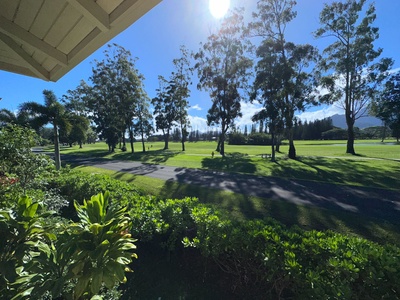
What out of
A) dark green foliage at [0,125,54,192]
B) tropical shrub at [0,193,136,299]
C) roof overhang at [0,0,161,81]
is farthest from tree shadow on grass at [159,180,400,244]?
dark green foliage at [0,125,54,192]

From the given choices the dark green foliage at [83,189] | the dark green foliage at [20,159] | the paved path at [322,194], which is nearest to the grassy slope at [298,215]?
the paved path at [322,194]

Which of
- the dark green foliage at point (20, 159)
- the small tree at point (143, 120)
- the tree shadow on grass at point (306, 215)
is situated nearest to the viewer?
the dark green foliage at point (20, 159)

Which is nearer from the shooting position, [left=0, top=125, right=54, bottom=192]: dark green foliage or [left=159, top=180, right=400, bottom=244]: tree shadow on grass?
[left=0, top=125, right=54, bottom=192]: dark green foliage

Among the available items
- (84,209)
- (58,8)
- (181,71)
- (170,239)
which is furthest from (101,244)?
(181,71)

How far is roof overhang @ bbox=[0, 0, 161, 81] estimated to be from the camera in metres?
1.91

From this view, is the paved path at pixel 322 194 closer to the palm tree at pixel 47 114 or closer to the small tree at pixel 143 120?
the palm tree at pixel 47 114

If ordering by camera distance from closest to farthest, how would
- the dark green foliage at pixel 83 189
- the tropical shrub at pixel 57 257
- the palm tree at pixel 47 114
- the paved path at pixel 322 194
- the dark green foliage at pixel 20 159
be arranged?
the tropical shrub at pixel 57 257 → the dark green foliage at pixel 20 159 → the dark green foliage at pixel 83 189 → the paved path at pixel 322 194 → the palm tree at pixel 47 114

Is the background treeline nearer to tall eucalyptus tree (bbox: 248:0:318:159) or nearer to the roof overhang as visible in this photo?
the roof overhang

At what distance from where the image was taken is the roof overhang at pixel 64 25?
1.91 metres

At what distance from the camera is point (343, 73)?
875 inches

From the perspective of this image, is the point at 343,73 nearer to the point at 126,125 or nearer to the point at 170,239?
the point at 170,239

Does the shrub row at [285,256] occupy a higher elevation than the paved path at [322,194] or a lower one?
higher

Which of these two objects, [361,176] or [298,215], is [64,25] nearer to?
[298,215]

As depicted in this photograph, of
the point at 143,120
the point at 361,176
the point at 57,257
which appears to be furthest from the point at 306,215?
the point at 143,120
